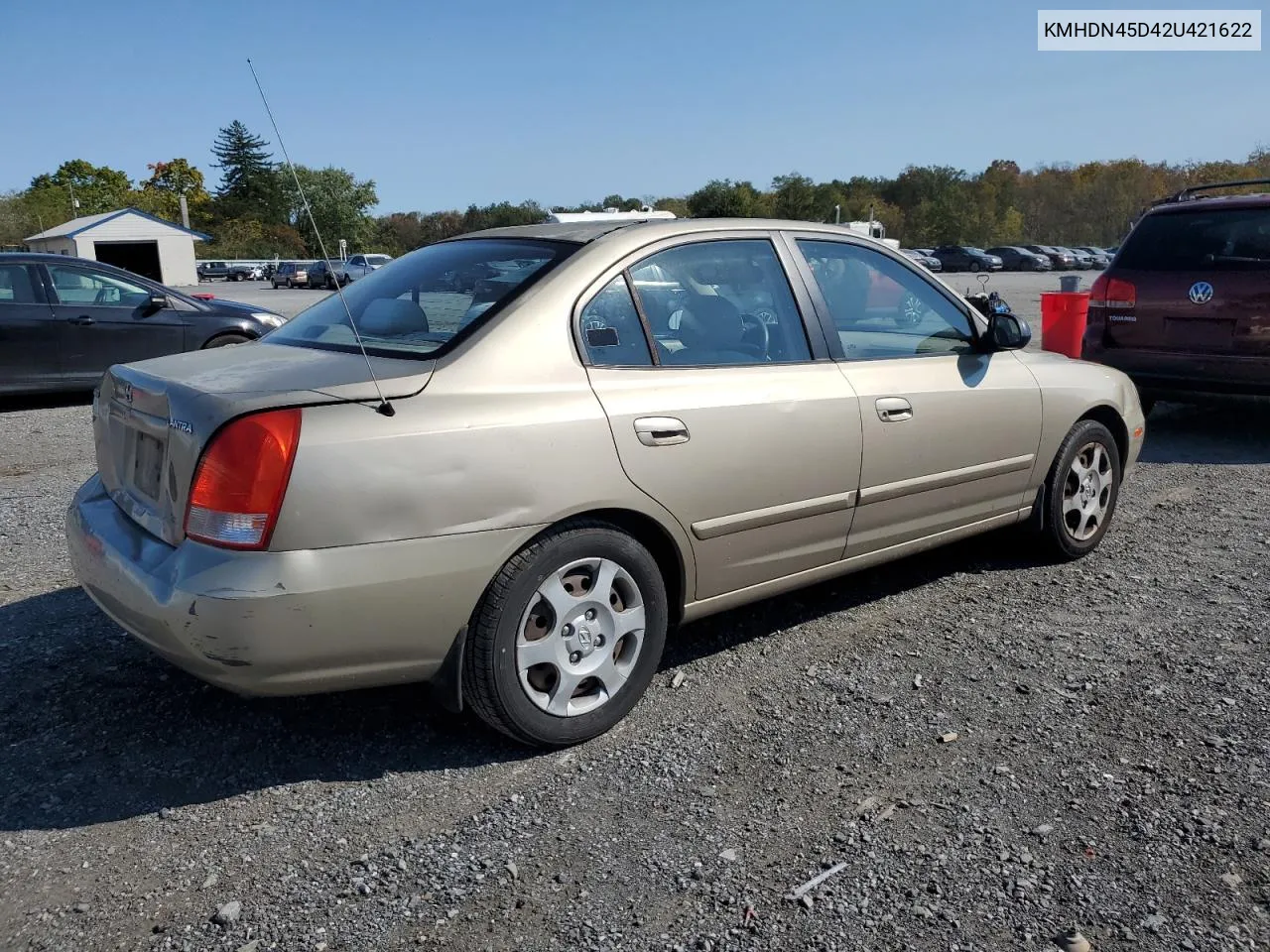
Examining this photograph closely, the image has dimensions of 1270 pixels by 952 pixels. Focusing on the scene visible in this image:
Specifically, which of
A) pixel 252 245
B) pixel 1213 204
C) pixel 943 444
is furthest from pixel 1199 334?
pixel 252 245

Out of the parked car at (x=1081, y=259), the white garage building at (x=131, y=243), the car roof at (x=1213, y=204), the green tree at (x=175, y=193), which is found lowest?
the parked car at (x=1081, y=259)

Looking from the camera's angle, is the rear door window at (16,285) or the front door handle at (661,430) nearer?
the front door handle at (661,430)

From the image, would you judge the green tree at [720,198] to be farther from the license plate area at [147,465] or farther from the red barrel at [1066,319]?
the license plate area at [147,465]

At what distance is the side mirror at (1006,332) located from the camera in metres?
4.50

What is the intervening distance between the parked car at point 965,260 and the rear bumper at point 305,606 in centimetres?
6205

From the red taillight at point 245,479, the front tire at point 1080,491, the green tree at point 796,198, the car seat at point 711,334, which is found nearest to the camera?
the red taillight at point 245,479

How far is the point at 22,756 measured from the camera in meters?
3.21

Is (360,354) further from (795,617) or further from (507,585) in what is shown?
(795,617)

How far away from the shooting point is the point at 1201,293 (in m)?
7.57

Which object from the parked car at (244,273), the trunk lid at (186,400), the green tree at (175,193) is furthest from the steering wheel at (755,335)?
the green tree at (175,193)

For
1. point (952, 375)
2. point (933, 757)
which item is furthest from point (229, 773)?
point (952, 375)

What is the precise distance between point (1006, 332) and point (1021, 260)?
6411cm

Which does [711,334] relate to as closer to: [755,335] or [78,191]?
[755,335]

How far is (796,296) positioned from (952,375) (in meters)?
0.82
